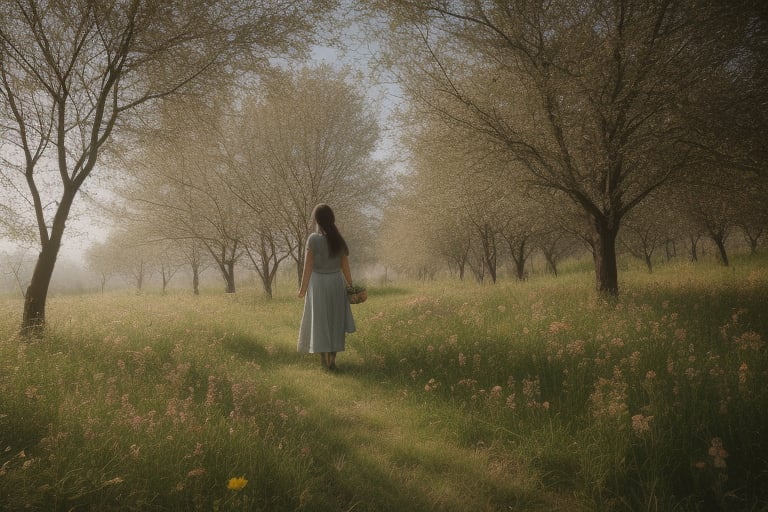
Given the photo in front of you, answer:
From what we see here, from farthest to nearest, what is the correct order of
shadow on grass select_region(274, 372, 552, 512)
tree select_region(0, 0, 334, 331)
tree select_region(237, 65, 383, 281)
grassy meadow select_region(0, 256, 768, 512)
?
tree select_region(237, 65, 383, 281) → tree select_region(0, 0, 334, 331) → shadow on grass select_region(274, 372, 552, 512) → grassy meadow select_region(0, 256, 768, 512)

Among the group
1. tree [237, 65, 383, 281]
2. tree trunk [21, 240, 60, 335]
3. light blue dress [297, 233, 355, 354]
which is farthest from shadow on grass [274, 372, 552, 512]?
tree [237, 65, 383, 281]

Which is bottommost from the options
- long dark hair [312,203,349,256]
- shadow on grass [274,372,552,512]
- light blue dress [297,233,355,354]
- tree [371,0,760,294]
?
shadow on grass [274,372,552,512]

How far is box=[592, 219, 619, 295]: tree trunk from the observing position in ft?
31.8

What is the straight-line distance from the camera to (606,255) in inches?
384

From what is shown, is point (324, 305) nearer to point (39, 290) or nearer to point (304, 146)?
point (39, 290)

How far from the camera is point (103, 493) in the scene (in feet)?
8.67

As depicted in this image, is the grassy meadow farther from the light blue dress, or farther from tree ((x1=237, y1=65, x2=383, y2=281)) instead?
tree ((x1=237, y1=65, x2=383, y2=281))

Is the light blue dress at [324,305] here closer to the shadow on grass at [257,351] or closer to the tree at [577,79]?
the shadow on grass at [257,351]

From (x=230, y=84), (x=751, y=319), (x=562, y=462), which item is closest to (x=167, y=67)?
(x=230, y=84)

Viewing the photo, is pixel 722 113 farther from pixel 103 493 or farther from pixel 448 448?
pixel 103 493

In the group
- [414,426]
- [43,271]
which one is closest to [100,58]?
[43,271]

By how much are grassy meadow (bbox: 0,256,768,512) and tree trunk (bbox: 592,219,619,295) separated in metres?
2.78

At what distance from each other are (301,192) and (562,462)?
49.0 ft

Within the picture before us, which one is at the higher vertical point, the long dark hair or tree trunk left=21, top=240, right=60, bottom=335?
the long dark hair
